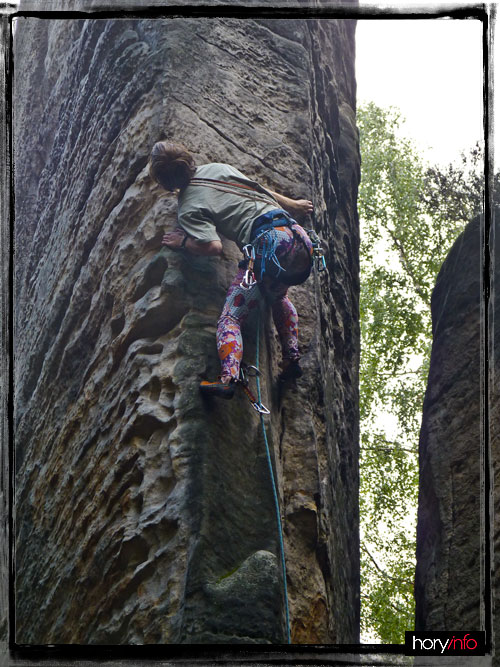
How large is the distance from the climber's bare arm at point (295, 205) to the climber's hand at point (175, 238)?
732 millimetres

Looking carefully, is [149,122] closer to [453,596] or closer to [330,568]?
[330,568]

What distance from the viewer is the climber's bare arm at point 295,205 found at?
6969 millimetres

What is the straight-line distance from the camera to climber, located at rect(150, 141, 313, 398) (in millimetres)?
6402

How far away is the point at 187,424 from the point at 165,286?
40.6 inches

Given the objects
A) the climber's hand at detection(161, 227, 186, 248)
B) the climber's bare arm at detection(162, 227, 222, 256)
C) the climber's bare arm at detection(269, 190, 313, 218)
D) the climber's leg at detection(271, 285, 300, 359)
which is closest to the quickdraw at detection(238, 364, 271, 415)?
the climber's leg at detection(271, 285, 300, 359)

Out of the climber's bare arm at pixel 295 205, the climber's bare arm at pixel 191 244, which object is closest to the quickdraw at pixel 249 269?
the climber's bare arm at pixel 191 244

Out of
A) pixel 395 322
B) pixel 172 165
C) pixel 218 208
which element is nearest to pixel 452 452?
pixel 395 322

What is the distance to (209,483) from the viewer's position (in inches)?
231

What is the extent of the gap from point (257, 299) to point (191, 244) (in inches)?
22.5

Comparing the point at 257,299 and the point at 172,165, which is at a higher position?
the point at 172,165

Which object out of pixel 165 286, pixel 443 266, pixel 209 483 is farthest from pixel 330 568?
pixel 443 266

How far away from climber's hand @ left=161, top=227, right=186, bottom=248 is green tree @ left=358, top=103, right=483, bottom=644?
7.59ft

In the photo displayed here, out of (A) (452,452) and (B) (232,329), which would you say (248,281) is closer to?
(B) (232,329)

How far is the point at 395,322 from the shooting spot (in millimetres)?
9406
